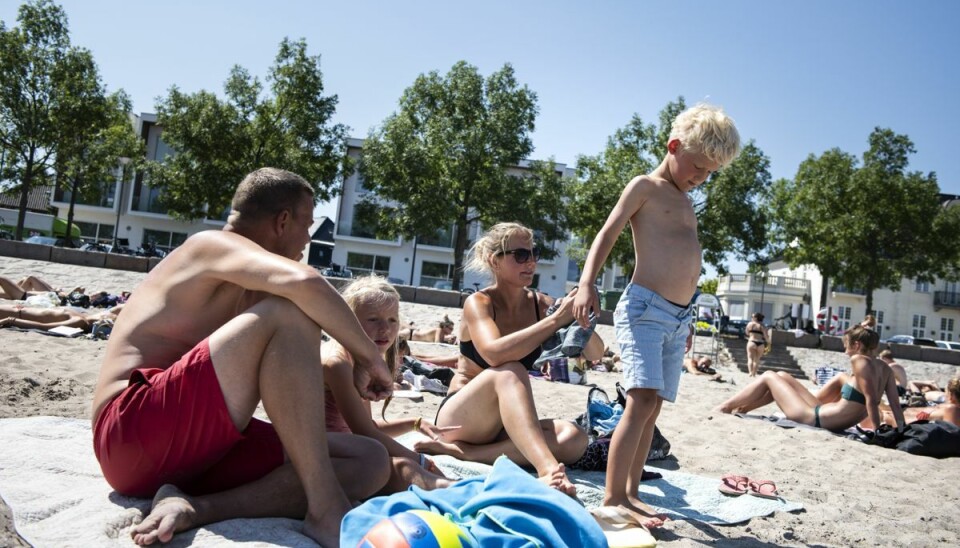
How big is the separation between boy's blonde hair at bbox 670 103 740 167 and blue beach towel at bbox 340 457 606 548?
6.29 ft

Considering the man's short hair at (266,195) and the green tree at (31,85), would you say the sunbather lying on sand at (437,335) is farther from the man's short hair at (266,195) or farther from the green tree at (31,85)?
the green tree at (31,85)

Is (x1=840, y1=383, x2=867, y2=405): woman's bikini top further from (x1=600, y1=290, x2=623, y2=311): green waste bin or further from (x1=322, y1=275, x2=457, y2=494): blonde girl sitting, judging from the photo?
(x1=600, y1=290, x2=623, y2=311): green waste bin

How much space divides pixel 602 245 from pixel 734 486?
5.96ft

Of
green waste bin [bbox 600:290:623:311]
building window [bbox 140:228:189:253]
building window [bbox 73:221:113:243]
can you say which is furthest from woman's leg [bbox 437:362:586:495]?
building window [bbox 73:221:113:243]

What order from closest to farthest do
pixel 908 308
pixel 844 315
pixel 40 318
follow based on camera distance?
pixel 40 318
pixel 908 308
pixel 844 315

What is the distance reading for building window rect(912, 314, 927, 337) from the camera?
2047 inches

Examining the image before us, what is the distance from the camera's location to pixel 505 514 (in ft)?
7.00

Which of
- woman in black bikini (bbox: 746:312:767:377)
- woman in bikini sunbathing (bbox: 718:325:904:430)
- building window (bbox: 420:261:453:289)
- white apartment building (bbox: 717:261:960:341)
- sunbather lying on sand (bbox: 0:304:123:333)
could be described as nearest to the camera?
woman in bikini sunbathing (bbox: 718:325:904:430)

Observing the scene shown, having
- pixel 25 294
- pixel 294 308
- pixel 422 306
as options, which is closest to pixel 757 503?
pixel 294 308

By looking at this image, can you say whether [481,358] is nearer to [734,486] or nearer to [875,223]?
[734,486]

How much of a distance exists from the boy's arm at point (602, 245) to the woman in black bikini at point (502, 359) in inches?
3.6

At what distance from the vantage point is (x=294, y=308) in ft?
7.28

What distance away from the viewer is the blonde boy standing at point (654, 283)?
3.21m

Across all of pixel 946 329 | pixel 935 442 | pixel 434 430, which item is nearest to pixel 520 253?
pixel 434 430
